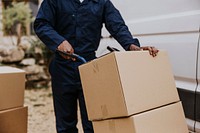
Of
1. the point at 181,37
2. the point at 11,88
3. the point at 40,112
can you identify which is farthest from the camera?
the point at 40,112

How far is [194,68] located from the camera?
1973 millimetres

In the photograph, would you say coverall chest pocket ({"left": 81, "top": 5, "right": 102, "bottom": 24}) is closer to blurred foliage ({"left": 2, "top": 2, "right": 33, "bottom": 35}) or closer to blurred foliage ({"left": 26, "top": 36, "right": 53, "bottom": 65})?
blurred foliage ({"left": 26, "top": 36, "right": 53, "bottom": 65})

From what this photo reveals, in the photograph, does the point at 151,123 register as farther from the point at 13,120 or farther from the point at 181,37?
the point at 13,120

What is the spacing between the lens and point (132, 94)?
156 centimetres

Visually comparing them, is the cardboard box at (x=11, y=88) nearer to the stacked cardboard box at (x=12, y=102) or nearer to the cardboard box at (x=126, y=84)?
the stacked cardboard box at (x=12, y=102)

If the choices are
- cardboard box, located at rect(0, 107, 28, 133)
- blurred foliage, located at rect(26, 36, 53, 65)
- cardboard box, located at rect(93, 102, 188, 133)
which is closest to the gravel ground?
blurred foliage, located at rect(26, 36, 53, 65)

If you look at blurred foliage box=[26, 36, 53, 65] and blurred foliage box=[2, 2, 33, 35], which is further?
blurred foliage box=[2, 2, 33, 35]

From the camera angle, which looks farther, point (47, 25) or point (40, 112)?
point (40, 112)

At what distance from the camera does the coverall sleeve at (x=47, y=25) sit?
2008 millimetres

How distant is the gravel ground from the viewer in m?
3.52

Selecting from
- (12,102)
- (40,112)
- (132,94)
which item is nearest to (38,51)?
Answer: (40,112)

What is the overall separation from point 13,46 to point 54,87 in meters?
4.33

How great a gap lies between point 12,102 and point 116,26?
1.00 metres

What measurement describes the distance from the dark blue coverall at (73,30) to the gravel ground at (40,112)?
128 cm
